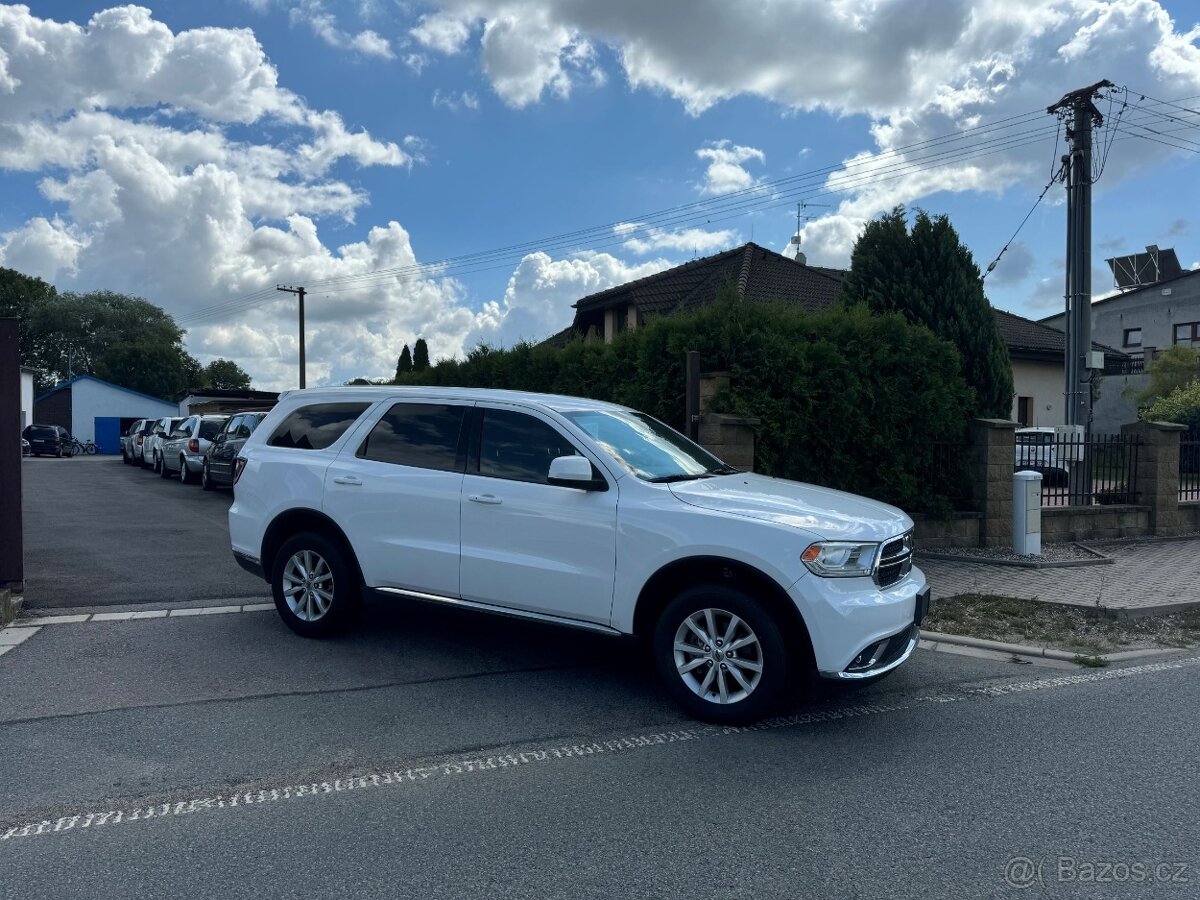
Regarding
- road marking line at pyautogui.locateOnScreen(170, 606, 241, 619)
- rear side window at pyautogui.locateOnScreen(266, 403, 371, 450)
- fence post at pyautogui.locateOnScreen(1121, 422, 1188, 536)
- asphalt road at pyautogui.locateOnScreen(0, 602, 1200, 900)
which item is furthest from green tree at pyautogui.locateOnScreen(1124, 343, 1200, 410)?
road marking line at pyautogui.locateOnScreen(170, 606, 241, 619)

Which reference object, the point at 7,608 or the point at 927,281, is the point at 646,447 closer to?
the point at 7,608

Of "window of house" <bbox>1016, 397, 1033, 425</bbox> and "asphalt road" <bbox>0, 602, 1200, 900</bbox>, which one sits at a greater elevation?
"window of house" <bbox>1016, 397, 1033, 425</bbox>

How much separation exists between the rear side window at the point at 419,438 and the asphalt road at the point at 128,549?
115 inches

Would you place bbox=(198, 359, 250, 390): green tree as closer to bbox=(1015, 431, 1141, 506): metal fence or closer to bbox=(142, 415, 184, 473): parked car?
bbox=(142, 415, 184, 473): parked car

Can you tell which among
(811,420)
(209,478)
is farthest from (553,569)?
(209,478)

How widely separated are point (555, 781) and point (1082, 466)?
1134 centimetres

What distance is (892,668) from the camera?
4953 millimetres

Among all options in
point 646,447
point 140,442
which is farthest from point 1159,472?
point 140,442

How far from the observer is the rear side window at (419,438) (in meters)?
6.08

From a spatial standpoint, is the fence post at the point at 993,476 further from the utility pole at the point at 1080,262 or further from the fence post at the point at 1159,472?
the utility pole at the point at 1080,262

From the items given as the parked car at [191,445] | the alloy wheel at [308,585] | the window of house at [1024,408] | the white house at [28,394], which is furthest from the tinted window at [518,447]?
the white house at [28,394]

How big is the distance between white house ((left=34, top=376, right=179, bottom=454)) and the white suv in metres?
57.4

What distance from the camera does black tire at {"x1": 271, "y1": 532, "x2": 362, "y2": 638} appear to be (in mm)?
6375

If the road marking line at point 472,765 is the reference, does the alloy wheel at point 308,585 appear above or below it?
above
